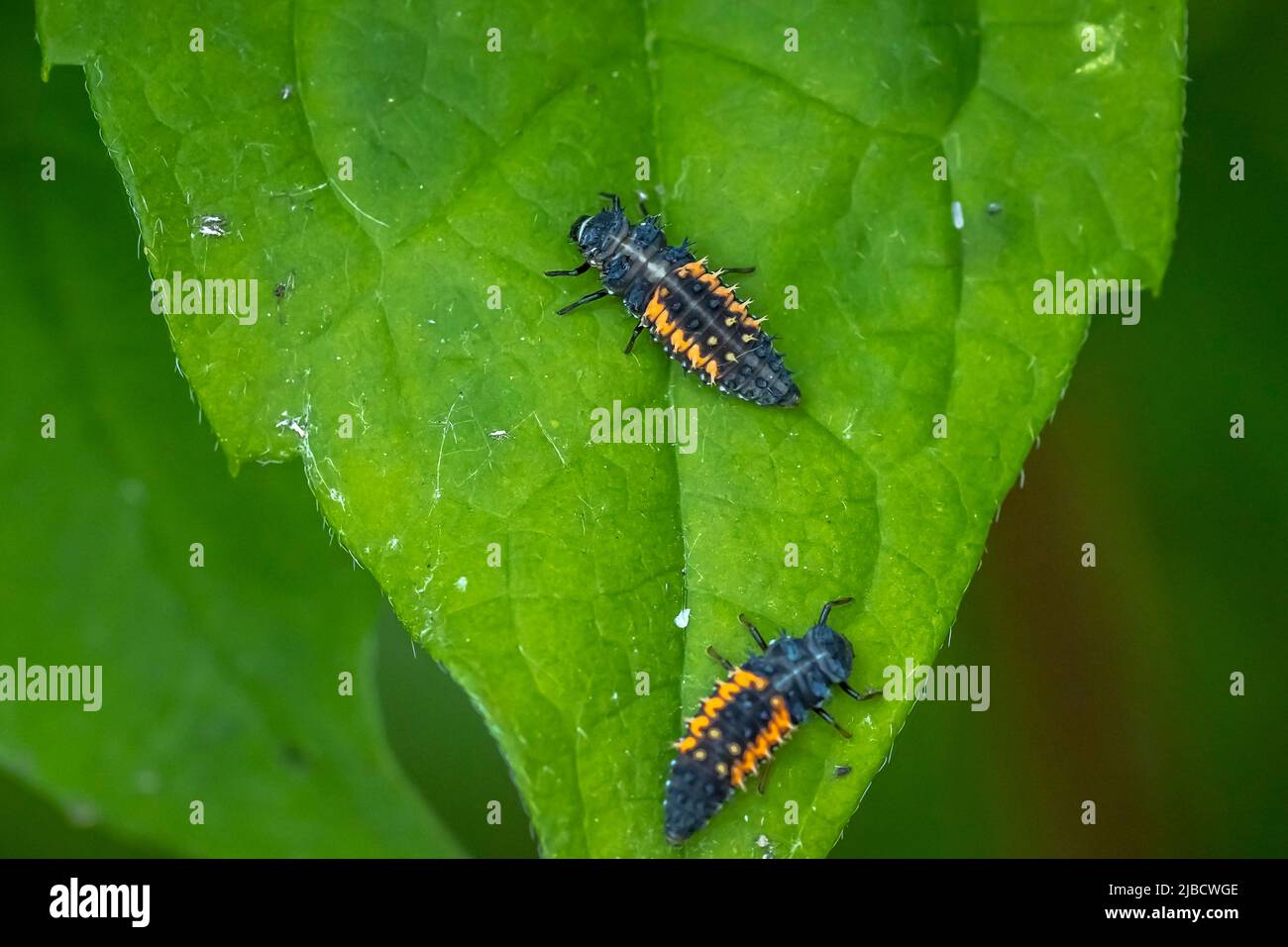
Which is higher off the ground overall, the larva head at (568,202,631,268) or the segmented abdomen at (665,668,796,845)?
the larva head at (568,202,631,268)

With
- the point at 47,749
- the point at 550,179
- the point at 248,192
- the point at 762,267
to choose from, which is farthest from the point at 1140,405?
the point at 47,749

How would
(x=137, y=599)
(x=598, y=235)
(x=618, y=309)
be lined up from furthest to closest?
(x=137, y=599) → (x=618, y=309) → (x=598, y=235)

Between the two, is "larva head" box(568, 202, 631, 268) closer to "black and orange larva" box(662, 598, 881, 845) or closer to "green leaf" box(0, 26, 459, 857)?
"black and orange larva" box(662, 598, 881, 845)

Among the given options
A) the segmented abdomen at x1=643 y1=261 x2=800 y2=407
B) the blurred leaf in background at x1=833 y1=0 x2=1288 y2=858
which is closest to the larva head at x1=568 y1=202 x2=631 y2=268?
the segmented abdomen at x1=643 y1=261 x2=800 y2=407

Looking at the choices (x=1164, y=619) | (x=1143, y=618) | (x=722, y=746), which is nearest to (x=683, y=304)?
(x=722, y=746)

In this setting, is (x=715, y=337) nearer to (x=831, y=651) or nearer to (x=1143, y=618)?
(x=831, y=651)

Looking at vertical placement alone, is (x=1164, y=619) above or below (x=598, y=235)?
below

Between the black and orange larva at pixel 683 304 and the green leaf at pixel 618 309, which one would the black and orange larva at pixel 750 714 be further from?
the black and orange larva at pixel 683 304

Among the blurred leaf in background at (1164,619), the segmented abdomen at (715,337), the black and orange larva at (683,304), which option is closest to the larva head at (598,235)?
the black and orange larva at (683,304)
